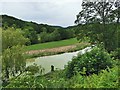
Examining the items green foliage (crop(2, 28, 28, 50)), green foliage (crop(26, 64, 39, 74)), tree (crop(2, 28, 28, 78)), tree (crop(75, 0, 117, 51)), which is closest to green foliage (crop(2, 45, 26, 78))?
tree (crop(2, 28, 28, 78))

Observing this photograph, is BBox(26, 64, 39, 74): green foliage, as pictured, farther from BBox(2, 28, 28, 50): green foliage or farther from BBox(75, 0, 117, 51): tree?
BBox(75, 0, 117, 51): tree

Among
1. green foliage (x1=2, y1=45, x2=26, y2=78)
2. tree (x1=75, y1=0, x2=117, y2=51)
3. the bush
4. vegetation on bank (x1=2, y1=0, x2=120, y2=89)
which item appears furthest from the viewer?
tree (x1=75, y1=0, x2=117, y2=51)

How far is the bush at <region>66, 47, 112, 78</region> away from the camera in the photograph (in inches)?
228

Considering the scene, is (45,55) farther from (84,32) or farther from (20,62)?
(20,62)

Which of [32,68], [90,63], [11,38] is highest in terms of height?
[11,38]

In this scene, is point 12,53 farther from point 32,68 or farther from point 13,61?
point 32,68

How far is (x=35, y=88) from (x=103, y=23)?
13977mm

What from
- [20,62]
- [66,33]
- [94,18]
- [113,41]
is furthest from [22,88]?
[66,33]

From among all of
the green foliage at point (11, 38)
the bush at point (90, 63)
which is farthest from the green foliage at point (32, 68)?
the bush at point (90, 63)

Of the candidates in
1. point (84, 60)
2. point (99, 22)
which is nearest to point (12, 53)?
point (84, 60)

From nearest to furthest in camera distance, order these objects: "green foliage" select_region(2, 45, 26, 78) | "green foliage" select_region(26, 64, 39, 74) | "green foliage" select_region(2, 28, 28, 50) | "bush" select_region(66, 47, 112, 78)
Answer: "bush" select_region(66, 47, 112, 78)
"green foliage" select_region(2, 45, 26, 78)
"green foliage" select_region(2, 28, 28, 50)
"green foliage" select_region(26, 64, 39, 74)

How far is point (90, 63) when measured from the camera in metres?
5.81

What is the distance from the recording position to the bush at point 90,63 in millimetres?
5801

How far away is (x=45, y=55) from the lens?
59.8 ft
